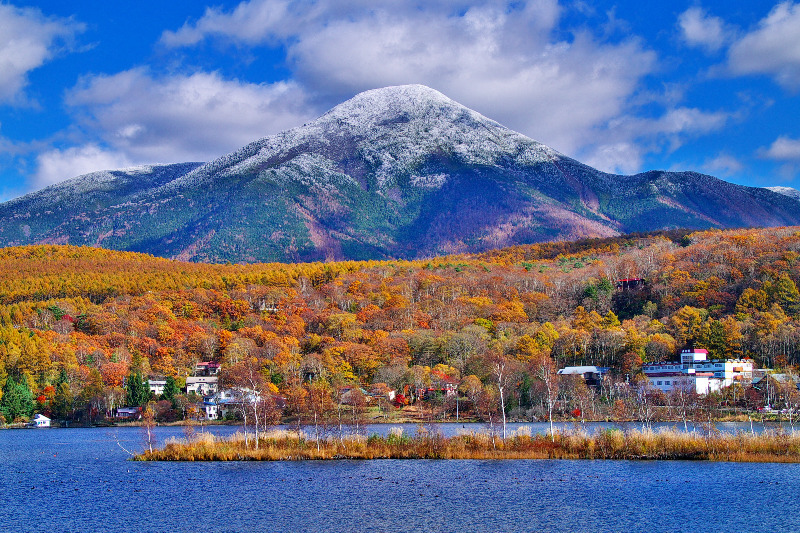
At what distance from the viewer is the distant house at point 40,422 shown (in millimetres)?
90562

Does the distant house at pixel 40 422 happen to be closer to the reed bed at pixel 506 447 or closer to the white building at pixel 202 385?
the white building at pixel 202 385

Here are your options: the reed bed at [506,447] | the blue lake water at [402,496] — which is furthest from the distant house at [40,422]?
the reed bed at [506,447]

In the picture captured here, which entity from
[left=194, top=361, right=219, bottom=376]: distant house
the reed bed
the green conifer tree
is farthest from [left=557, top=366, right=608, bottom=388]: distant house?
the green conifer tree

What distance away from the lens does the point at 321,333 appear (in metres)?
121

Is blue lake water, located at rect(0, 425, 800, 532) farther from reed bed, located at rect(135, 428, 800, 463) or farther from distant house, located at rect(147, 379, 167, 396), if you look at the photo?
distant house, located at rect(147, 379, 167, 396)

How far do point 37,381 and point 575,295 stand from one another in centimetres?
8811

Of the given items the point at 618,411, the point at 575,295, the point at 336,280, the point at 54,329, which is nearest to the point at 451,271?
the point at 336,280

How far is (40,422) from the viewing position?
297ft

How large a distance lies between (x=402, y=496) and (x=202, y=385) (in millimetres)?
66937

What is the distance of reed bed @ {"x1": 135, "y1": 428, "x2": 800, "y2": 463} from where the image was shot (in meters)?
47.6

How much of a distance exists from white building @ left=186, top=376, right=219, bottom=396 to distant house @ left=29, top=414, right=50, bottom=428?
16.8m

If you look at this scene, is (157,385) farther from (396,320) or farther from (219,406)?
(396,320)

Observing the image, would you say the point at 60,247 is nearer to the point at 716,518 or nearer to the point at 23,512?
the point at 23,512

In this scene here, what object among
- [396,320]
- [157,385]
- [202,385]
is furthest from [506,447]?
[396,320]
